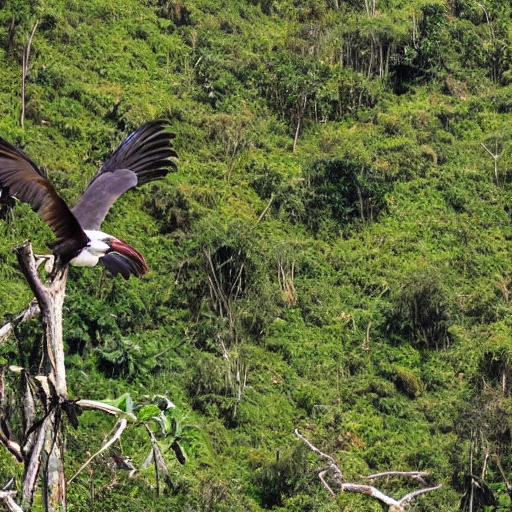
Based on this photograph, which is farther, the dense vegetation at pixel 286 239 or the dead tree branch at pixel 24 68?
the dead tree branch at pixel 24 68

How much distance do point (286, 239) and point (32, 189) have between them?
1480 centimetres

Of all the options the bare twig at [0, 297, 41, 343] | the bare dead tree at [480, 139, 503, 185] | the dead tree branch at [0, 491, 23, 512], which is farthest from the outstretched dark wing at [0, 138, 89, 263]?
the bare dead tree at [480, 139, 503, 185]

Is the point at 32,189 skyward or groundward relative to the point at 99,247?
skyward

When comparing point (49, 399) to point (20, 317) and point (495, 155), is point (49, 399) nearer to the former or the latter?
point (20, 317)

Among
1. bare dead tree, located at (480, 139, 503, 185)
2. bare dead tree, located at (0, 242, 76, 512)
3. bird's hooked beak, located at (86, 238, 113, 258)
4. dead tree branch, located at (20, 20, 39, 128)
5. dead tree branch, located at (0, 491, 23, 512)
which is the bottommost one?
bare dead tree, located at (480, 139, 503, 185)

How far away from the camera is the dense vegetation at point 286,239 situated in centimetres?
1393

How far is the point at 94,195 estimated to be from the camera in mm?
5684

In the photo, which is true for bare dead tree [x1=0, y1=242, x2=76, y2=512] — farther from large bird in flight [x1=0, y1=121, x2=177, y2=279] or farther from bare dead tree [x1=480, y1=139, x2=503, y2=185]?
bare dead tree [x1=480, y1=139, x2=503, y2=185]

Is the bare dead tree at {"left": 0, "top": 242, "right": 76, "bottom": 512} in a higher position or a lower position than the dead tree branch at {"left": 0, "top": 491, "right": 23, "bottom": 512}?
higher

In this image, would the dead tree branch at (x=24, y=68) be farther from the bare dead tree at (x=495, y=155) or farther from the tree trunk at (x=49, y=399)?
the tree trunk at (x=49, y=399)

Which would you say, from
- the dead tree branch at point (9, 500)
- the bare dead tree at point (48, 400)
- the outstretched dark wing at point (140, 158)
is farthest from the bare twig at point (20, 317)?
the outstretched dark wing at point (140, 158)

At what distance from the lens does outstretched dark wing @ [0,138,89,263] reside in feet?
15.3

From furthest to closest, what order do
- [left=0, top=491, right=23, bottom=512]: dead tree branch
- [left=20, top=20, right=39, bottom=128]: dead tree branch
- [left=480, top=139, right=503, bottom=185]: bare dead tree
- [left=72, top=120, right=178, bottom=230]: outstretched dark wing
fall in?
1. [left=480, top=139, right=503, bottom=185]: bare dead tree
2. [left=20, top=20, right=39, bottom=128]: dead tree branch
3. [left=72, top=120, right=178, bottom=230]: outstretched dark wing
4. [left=0, top=491, right=23, bottom=512]: dead tree branch

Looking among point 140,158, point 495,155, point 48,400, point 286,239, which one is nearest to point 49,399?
point 48,400
